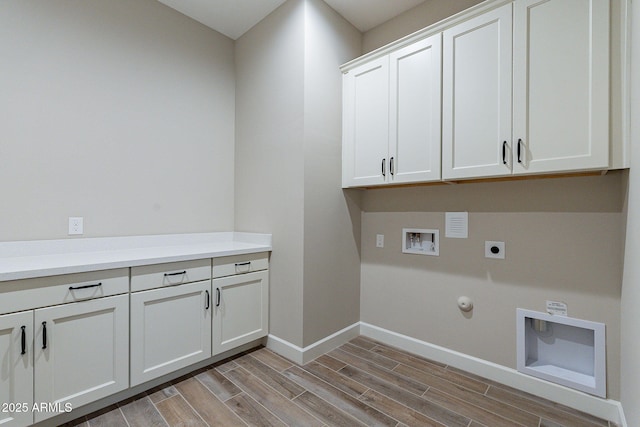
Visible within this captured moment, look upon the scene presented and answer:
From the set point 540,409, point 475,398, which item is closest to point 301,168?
point 475,398

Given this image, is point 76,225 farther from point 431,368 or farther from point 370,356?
Answer: point 431,368

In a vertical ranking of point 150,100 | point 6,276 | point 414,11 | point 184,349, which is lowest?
point 184,349

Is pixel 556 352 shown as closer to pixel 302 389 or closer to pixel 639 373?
pixel 639 373

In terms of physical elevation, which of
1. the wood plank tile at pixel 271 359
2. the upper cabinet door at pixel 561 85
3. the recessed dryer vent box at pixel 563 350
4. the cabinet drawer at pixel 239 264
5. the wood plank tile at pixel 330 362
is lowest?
the wood plank tile at pixel 271 359

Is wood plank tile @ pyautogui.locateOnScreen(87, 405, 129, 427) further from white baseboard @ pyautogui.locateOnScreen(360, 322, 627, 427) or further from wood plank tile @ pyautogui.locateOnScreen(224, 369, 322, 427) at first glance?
white baseboard @ pyautogui.locateOnScreen(360, 322, 627, 427)

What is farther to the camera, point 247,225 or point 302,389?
point 247,225

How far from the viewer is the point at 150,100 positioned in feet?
7.70

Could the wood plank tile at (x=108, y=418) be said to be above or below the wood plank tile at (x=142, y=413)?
below

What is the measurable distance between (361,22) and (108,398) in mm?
3386

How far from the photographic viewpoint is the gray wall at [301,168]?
7.44 ft

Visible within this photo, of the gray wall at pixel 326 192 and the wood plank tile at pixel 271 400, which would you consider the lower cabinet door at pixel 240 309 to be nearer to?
the wood plank tile at pixel 271 400

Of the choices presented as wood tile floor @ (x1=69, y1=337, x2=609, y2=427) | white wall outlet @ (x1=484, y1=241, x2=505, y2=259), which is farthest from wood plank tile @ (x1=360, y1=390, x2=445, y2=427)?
white wall outlet @ (x1=484, y1=241, x2=505, y2=259)

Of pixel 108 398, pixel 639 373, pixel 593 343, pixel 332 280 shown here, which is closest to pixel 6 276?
pixel 108 398

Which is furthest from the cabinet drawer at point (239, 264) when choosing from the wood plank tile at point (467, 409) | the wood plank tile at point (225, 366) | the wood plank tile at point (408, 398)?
the wood plank tile at point (467, 409)
